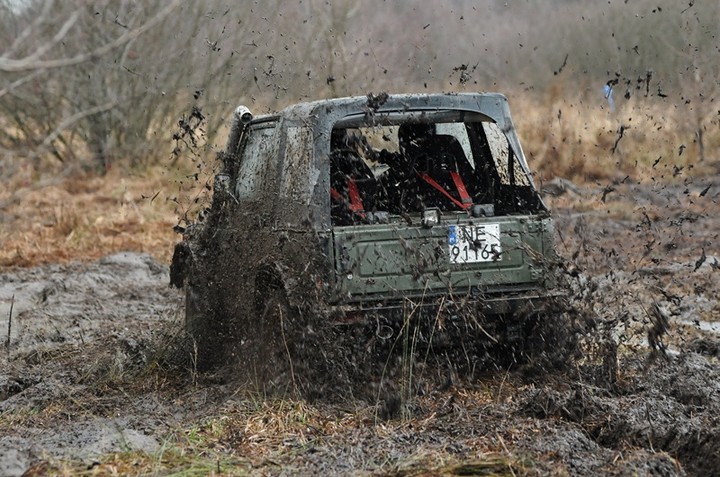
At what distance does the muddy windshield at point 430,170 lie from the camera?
812 centimetres

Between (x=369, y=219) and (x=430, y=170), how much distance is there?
38.2 inches

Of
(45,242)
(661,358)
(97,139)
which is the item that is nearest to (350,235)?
(661,358)

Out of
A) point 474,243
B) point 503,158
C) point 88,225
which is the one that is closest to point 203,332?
point 474,243

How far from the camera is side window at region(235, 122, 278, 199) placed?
25.8 feet

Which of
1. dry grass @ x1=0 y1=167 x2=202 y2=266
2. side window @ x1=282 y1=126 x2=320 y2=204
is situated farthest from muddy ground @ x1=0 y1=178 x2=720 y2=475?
dry grass @ x1=0 y1=167 x2=202 y2=266

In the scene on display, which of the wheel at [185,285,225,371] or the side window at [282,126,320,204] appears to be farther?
the wheel at [185,285,225,371]

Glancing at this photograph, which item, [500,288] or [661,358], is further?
[661,358]

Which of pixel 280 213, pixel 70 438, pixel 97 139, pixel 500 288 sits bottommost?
pixel 70 438

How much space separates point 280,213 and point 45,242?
10.6m

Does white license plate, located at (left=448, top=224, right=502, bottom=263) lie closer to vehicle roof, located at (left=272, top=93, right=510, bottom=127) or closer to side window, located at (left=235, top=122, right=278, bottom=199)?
vehicle roof, located at (left=272, top=93, right=510, bottom=127)

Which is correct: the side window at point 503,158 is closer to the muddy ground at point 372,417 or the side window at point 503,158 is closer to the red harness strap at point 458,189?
the red harness strap at point 458,189

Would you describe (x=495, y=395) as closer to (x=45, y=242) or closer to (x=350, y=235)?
(x=350, y=235)

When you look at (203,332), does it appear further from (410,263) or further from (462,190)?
(462,190)

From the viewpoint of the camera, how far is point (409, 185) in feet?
28.3
